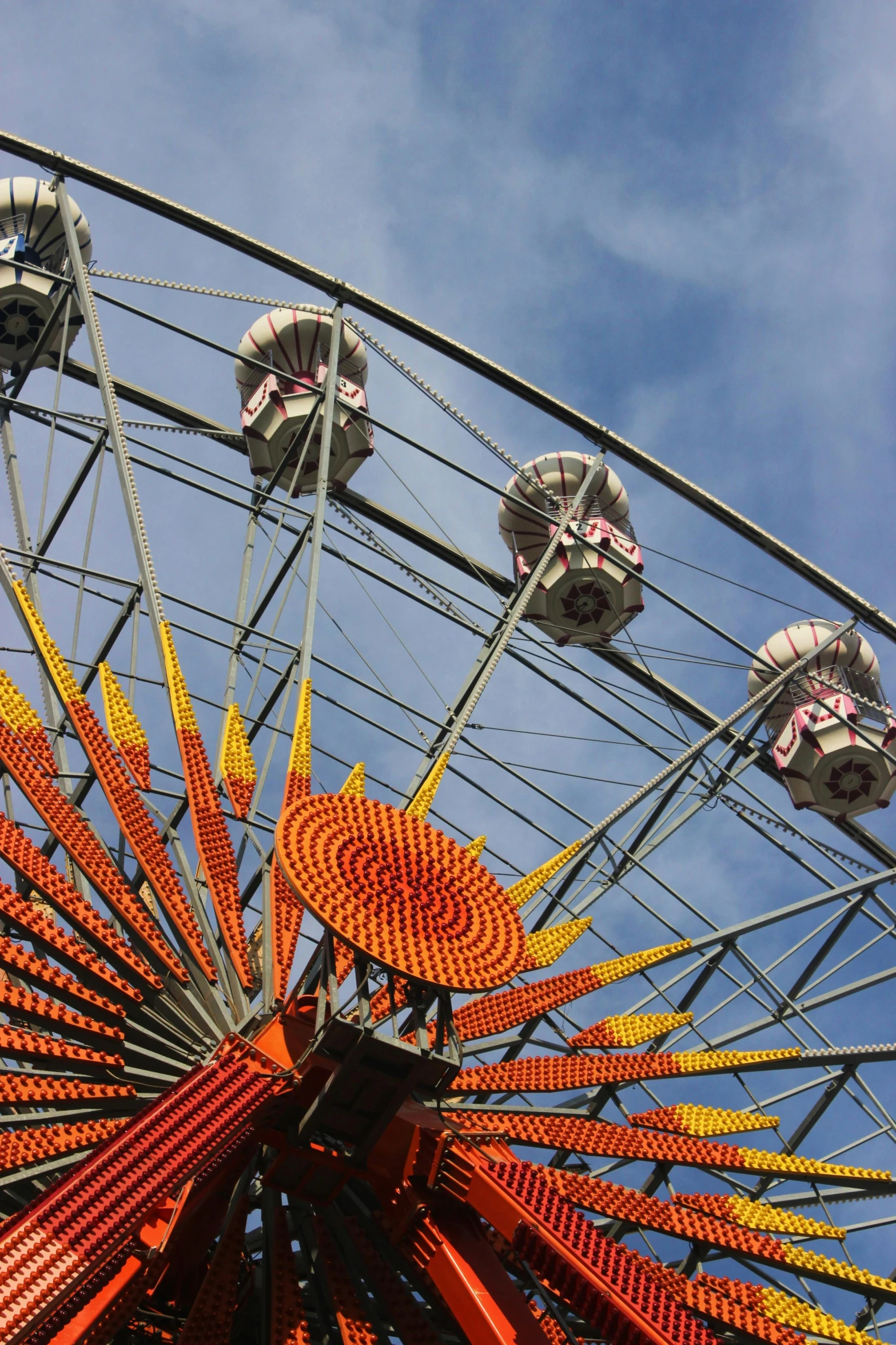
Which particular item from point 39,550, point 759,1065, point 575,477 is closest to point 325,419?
point 39,550

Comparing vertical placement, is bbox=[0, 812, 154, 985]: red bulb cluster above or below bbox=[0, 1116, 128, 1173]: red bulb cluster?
above

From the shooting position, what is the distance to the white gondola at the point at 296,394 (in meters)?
17.7

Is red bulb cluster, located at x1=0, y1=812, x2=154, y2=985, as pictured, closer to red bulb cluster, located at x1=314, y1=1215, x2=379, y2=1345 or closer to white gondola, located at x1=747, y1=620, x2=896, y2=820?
red bulb cluster, located at x1=314, y1=1215, x2=379, y2=1345

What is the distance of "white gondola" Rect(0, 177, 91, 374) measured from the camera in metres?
18.5

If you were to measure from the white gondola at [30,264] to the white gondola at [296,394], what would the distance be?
8.07ft

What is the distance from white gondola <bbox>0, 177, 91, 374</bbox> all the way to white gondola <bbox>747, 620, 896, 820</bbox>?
36.5ft

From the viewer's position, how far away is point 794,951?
17.5 meters

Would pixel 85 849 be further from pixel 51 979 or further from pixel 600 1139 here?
pixel 600 1139

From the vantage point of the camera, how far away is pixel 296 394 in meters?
17.7

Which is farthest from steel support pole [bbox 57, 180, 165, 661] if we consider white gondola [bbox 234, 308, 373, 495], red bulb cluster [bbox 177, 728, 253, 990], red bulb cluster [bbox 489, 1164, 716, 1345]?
red bulb cluster [bbox 489, 1164, 716, 1345]

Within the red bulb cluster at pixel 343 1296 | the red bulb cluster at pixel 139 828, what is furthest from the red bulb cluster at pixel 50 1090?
the red bulb cluster at pixel 343 1296

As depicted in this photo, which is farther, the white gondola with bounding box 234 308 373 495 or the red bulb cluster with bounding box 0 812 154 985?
the white gondola with bounding box 234 308 373 495

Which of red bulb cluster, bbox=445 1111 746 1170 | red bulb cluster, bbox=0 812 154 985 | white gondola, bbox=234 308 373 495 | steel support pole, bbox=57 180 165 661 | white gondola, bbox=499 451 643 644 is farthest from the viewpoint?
white gondola, bbox=499 451 643 644

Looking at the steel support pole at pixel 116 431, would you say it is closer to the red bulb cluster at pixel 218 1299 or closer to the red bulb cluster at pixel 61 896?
the red bulb cluster at pixel 61 896
